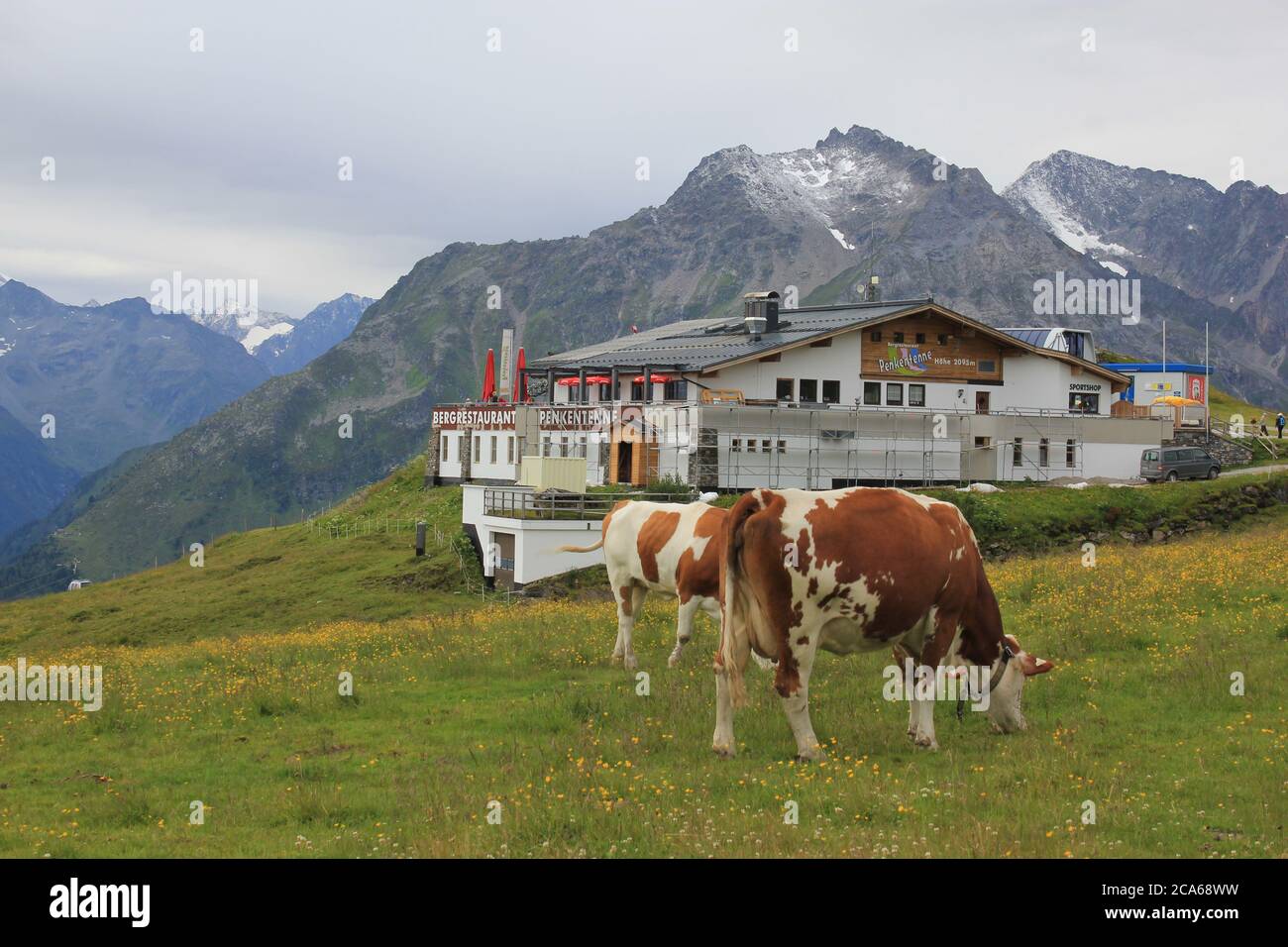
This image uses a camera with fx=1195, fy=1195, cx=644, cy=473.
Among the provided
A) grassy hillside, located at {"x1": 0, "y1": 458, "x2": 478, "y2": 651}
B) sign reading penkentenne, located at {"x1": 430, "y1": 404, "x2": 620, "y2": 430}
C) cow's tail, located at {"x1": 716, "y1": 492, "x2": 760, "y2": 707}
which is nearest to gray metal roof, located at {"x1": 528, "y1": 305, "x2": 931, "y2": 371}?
sign reading penkentenne, located at {"x1": 430, "y1": 404, "x2": 620, "y2": 430}

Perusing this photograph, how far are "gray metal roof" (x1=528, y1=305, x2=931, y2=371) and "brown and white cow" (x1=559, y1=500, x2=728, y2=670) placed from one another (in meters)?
39.0

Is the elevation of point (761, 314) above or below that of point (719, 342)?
above

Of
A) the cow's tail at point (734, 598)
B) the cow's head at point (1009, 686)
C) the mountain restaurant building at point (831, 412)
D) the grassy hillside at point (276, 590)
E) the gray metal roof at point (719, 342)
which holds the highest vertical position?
the gray metal roof at point (719, 342)

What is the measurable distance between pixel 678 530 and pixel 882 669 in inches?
203

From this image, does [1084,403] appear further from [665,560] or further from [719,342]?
[665,560]

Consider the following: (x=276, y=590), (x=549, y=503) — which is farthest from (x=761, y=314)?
(x=276, y=590)

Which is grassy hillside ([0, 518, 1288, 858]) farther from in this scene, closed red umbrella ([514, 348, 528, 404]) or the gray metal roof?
closed red umbrella ([514, 348, 528, 404])

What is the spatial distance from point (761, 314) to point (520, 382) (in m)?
20.6

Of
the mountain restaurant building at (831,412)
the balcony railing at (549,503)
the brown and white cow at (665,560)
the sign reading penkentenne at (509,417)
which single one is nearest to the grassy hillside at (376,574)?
the balcony railing at (549,503)

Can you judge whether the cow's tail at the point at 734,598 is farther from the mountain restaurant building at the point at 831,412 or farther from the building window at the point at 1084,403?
the building window at the point at 1084,403

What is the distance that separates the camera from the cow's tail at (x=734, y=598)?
1542 centimetres

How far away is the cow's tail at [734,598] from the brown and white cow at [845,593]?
1cm

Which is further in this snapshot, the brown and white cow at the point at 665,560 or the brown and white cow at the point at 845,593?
the brown and white cow at the point at 665,560

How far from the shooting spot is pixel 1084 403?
7600 centimetres
